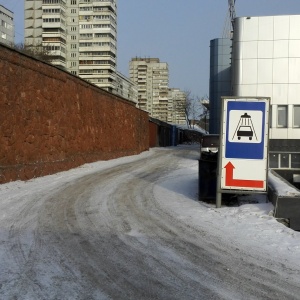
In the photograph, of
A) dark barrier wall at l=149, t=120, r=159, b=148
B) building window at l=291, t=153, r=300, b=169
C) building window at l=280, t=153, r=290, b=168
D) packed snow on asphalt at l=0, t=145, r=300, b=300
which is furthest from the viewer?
dark barrier wall at l=149, t=120, r=159, b=148

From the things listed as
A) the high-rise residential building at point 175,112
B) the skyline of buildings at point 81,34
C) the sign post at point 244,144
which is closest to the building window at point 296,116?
the sign post at point 244,144

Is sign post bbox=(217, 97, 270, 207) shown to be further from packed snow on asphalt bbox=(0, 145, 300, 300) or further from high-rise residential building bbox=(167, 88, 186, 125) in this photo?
high-rise residential building bbox=(167, 88, 186, 125)

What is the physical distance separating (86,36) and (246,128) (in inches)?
4469

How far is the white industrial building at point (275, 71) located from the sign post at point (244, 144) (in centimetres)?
2080

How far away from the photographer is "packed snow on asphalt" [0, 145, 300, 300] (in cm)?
502

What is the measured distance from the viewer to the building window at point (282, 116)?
30.9 metres

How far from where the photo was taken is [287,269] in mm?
5824

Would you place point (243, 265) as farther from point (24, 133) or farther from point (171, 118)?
point (171, 118)

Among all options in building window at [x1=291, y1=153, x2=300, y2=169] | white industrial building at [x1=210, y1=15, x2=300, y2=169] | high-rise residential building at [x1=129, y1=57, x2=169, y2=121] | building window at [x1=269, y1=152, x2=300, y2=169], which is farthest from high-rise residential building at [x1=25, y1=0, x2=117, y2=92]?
building window at [x1=291, y1=153, x2=300, y2=169]

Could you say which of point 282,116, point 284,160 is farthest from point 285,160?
point 282,116

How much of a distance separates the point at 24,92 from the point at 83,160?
671 cm

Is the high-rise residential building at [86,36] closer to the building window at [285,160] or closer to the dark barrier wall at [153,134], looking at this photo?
the dark barrier wall at [153,134]

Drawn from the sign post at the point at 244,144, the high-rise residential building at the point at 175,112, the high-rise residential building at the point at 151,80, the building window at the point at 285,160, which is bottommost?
the building window at the point at 285,160

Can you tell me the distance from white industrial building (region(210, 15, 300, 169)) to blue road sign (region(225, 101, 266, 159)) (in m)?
20.8
